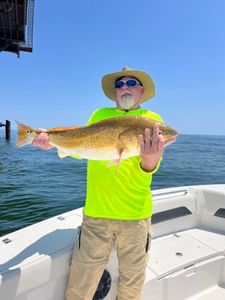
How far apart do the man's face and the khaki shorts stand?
1.17 metres

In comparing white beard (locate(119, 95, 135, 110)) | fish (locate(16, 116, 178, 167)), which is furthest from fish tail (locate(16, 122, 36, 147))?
white beard (locate(119, 95, 135, 110))

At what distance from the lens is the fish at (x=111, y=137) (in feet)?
7.51

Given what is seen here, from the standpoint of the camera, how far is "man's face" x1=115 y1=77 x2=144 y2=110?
8.77 ft

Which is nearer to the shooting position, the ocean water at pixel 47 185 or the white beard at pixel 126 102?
the white beard at pixel 126 102

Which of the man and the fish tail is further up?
the fish tail

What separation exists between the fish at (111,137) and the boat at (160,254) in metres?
1.07

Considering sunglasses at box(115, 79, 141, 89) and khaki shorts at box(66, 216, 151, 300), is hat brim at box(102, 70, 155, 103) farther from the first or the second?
khaki shorts at box(66, 216, 151, 300)

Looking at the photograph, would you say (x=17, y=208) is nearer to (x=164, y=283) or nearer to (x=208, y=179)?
(x=164, y=283)

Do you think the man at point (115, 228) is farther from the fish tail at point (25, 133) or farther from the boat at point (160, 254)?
the boat at point (160, 254)

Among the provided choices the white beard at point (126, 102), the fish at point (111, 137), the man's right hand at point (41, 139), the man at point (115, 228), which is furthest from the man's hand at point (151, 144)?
the man's right hand at point (41, 139)

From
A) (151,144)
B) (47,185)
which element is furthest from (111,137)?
(47,185)

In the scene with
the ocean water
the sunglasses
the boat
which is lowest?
the ocean water

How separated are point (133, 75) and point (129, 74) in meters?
0.04

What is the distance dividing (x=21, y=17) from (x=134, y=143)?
21.4 meters
